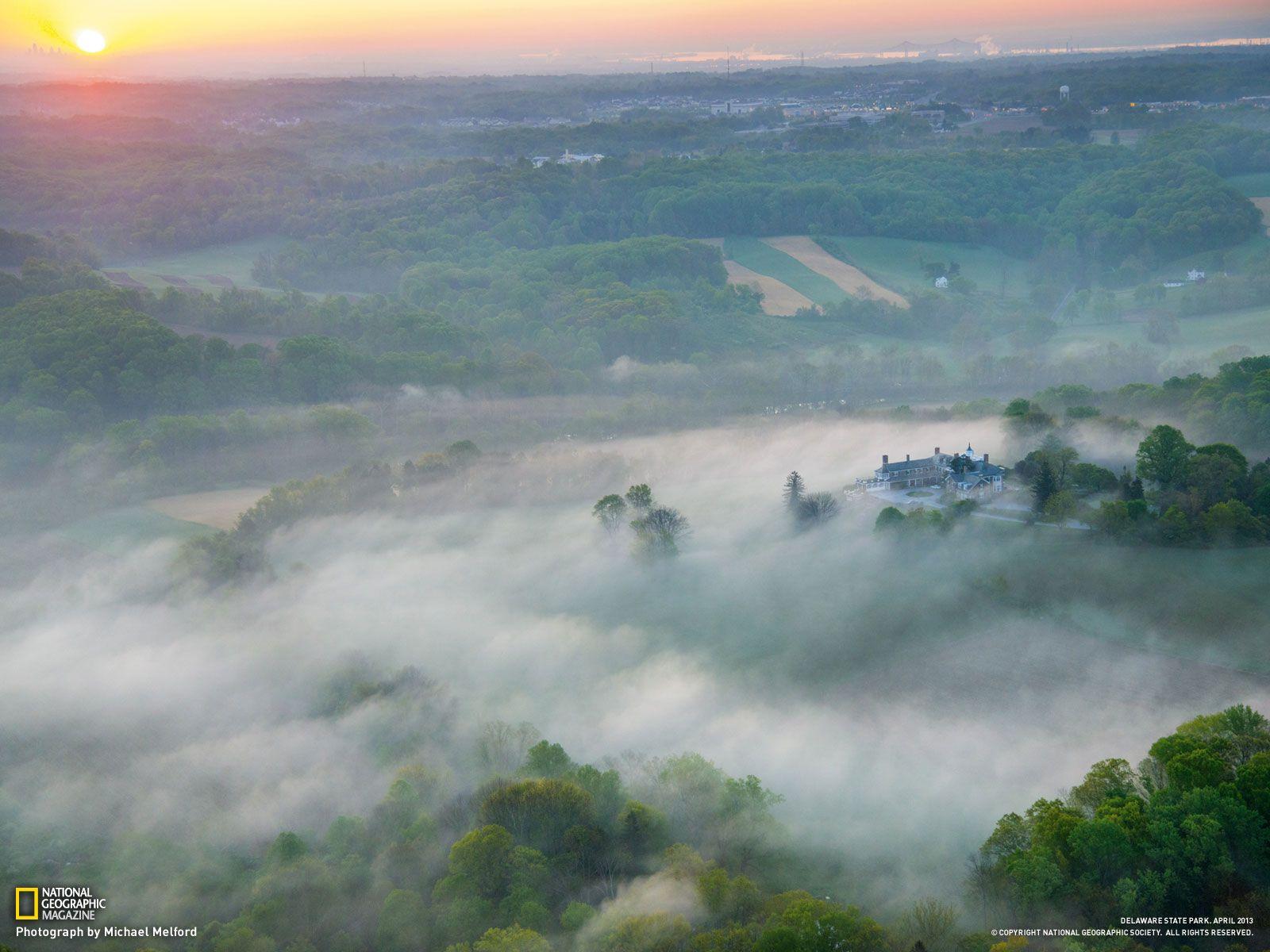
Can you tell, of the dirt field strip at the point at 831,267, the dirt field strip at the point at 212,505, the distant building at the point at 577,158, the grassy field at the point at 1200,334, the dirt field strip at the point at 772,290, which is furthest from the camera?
the distant building at the point at 577,158

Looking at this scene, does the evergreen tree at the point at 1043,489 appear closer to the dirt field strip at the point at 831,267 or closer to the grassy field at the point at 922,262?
the dirt field strip at the point at 831,267

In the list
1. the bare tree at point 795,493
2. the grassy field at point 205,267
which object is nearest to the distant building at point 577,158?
the grassy field at point 205,267

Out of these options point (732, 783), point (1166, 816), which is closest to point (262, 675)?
point (732, 783)

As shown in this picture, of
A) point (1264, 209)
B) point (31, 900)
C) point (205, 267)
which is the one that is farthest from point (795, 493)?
point (1264, 209)

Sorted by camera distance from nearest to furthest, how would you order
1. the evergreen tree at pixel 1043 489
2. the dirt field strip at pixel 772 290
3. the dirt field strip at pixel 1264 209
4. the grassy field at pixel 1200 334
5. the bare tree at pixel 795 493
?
→ the evergreen tree at pixel 1043 489
the bare tree at pixel 795 493
the grassy field at pixel 1200 334
the dirt field strip at pixel 772 290
the dirt field strip at pixel 1264 209

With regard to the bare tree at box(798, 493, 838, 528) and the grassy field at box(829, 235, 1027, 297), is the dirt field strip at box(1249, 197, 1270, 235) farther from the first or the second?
the bare tree at box(798, 493, 838, 528)

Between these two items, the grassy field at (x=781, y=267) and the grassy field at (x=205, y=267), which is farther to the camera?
the grassy field at (x=781, y=267)

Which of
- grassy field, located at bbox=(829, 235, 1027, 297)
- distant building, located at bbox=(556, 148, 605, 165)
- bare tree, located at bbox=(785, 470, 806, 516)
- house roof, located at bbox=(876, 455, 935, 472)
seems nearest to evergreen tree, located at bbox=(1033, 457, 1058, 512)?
house roof, located at bbox=(876, 455, 935, 472)

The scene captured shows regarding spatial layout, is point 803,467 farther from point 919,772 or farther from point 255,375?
point 255,375
